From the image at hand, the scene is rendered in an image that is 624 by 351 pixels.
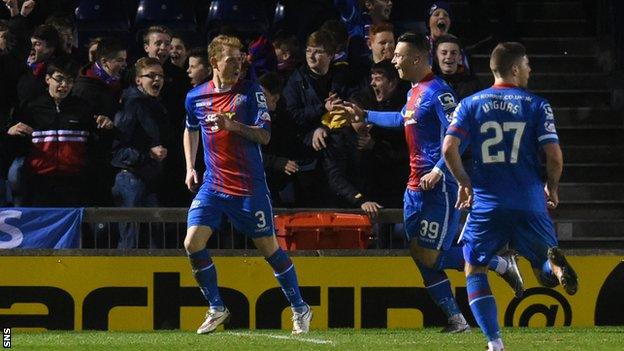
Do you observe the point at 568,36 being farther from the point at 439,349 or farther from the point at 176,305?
the point at 439,349

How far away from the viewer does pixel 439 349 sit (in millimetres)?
11438

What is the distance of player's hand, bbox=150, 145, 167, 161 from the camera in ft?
47.8

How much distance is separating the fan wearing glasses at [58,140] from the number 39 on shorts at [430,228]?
136 inches

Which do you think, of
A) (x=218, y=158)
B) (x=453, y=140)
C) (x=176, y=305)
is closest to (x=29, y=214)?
(x=176, y=305)

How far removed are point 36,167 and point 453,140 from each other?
5222 millimetres

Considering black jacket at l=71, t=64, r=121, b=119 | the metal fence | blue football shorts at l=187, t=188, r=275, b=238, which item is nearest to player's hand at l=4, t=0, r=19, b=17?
black jacket at l=71, t=64, r=121, b=119

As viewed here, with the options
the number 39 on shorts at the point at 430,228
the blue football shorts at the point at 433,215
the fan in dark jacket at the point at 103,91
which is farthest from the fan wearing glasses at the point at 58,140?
the number 39 on shorts at the point at 430,228

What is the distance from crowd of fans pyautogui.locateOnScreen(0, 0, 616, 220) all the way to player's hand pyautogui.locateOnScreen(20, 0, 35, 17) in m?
0.93

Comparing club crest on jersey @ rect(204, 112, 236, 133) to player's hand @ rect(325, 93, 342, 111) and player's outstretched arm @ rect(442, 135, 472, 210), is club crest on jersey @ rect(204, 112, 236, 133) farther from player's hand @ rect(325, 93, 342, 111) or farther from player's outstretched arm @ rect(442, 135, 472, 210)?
player's outstretched arm @ rect(442, 135, 472, 210)

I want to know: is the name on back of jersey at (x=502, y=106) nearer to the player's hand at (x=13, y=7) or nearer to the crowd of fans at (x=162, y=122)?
the crowd of fans at (x=162, y=122)

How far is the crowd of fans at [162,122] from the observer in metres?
14.7

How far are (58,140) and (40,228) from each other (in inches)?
33.2

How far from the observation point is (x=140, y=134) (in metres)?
14.8

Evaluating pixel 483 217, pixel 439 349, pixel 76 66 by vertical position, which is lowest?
pixel 439 349
